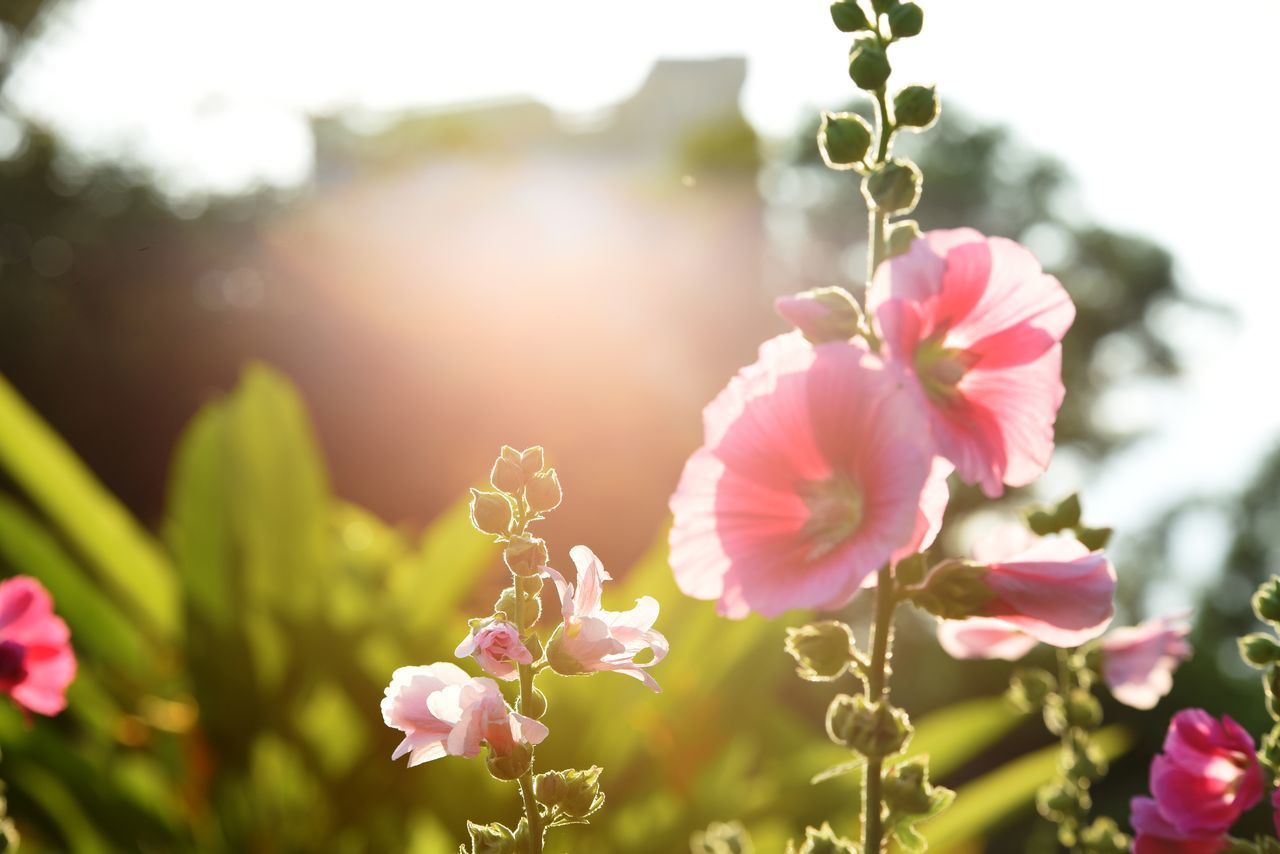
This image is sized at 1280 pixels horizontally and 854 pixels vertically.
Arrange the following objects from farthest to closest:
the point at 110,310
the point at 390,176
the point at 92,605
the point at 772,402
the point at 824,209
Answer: the point at 824,209
the point at 390,176
the point at 110,310
the point at 92,605
the point at 772,402

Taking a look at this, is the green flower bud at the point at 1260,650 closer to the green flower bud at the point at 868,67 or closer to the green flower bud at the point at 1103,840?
the green flower bud at the point at 1103,840

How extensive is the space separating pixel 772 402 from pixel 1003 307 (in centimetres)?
14

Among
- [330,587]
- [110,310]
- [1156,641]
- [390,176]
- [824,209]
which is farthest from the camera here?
[824,209]

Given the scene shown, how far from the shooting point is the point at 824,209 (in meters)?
12.8

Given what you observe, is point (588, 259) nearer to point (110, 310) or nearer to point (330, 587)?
point (110, 310)

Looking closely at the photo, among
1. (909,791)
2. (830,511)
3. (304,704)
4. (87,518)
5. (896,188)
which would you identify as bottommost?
(304,704)

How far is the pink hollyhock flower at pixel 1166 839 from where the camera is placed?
0.69 metres

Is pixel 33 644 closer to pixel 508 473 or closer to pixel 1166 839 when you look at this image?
pixel 508 473

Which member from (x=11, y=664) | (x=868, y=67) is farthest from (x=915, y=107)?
(x=11, y=664)

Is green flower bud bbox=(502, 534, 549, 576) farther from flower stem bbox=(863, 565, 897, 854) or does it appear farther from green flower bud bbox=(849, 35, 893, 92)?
green flower bud bbox=(849, 35, 893, 92)

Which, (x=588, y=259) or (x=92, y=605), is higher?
(x=92, y=605)

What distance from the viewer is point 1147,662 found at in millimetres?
816

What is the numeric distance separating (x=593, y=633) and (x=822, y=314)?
19 centimetres

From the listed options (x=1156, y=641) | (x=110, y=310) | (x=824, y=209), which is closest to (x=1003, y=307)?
(x=1156, y=641)
